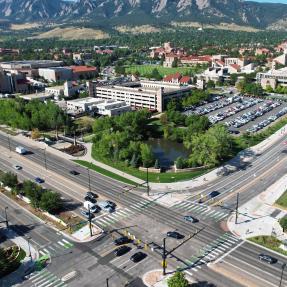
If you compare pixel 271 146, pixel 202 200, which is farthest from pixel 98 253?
pixel 271 146

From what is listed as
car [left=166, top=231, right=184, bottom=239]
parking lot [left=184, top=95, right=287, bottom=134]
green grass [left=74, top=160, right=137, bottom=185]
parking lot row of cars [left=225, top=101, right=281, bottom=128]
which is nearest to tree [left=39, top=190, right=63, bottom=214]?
Answer: green grass [left=74, top=160, right=137, bottom=185]

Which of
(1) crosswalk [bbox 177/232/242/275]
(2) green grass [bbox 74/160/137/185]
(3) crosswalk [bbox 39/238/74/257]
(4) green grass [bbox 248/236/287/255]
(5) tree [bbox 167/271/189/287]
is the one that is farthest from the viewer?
(2) green grass [bbox 74/160/137/185]

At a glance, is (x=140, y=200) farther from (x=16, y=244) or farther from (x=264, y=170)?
(x=264, y=170)

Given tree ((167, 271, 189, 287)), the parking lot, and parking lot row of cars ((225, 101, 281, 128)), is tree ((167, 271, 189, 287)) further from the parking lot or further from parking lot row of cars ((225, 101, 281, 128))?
parking lot row of cars ((225, 101, 281, 128))

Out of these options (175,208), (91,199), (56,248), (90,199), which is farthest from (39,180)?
(175,208)

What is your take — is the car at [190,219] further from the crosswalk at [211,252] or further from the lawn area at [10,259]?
the lawn area at [10,259]

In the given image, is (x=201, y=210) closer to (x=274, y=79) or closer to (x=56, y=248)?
(x=56, y=248)
